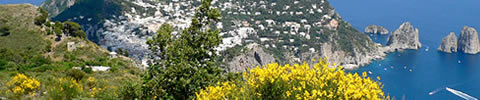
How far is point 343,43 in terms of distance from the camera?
541 feet

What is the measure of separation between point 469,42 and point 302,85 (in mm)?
181855

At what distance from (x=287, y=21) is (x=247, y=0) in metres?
18.8

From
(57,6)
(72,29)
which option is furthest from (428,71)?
(57,6)

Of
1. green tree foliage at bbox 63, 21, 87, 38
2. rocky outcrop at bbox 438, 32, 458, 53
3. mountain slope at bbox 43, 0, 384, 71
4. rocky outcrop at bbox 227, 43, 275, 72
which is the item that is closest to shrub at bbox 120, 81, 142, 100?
green tree foliage at bbox 63, 21, 87, 38

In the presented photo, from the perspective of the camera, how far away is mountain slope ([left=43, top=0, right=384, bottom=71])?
126 metres

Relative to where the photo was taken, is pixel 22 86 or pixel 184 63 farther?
pixel 22 86

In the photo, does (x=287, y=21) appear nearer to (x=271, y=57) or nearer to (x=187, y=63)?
(x=271, y=57)

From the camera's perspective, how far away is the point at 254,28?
497 ft

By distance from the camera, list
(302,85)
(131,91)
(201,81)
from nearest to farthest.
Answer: (302,85)
(201,81)
(131,91)

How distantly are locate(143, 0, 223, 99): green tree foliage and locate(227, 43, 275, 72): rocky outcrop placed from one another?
97728 mm

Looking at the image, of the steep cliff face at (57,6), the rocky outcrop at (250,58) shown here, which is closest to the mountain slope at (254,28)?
the rocky outcrop at (250,58)

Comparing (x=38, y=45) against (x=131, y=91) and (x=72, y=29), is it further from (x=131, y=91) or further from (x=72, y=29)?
(x=131, y=91)

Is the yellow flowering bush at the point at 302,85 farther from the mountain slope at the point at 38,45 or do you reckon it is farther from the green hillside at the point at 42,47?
the mountain slope at the point at 38,45

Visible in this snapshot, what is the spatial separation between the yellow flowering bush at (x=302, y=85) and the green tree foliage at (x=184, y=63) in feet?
5.93
